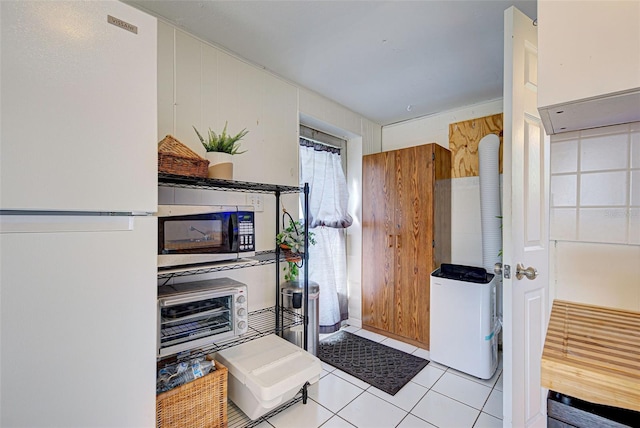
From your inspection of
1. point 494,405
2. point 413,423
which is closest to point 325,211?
point 413,423

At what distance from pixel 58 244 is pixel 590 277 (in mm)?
1689

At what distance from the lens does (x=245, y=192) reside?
1.96 metres

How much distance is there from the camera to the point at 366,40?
1734 millimetres

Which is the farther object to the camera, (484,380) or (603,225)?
(484,380)

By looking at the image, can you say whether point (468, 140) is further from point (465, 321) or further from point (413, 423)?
point (413, 423)

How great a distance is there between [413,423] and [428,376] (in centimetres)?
56

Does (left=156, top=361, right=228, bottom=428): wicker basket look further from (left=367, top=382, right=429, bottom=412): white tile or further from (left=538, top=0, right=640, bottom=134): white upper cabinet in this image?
(left=538, top=0, right=640, bottom=134): white upper cabinet

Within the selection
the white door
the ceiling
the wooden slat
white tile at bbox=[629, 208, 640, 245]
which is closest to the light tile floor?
the white door

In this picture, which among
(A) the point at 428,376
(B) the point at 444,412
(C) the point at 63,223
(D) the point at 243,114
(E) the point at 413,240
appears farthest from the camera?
(E) the point at 413,240

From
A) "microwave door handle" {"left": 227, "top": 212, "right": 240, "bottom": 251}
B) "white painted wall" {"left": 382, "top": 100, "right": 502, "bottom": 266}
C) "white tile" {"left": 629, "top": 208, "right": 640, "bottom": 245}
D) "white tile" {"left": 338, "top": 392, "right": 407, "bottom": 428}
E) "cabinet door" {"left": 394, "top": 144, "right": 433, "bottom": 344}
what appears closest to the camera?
"white tile" {"left": 629, "top": 208, "right": 640, "bottom": 245}

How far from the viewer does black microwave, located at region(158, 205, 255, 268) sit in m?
1.26

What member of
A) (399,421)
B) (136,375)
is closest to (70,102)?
(136,375)

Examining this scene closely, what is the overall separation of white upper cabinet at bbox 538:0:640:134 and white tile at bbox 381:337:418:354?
2290 millimetres

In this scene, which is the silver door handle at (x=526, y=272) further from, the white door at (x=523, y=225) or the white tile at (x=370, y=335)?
the white tile at (x=370, y=335)
